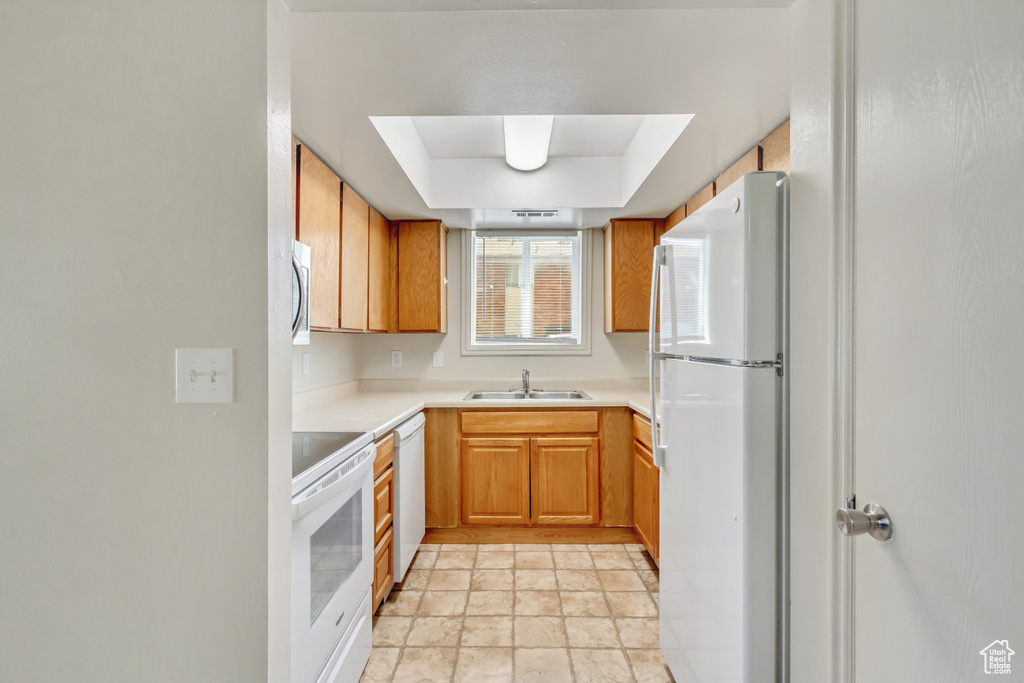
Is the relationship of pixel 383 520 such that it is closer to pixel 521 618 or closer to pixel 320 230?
pixel 521 618

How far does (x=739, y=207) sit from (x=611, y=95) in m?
0.67

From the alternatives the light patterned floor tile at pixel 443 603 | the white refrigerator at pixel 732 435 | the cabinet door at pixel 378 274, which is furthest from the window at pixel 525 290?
the white refrigerator at pixel 732 435

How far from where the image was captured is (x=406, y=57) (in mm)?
1278

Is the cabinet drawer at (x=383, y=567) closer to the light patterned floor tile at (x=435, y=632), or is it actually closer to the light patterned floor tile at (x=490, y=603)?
the light patterned floor tile at (x=435, y=632)

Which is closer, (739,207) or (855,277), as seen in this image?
(855,277)

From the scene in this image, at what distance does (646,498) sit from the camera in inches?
96.8

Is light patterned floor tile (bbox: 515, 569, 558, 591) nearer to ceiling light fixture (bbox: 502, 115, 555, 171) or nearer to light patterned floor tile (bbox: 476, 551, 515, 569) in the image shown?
light patterned floor tile (bbox: 476, 551, 515, 569)

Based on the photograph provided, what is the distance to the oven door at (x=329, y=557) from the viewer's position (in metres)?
1.15

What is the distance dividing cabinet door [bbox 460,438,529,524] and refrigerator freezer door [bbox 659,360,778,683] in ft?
4.19

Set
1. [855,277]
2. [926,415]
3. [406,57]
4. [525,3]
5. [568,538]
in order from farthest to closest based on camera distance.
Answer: [568,538] → [406,57] → [525,3] → [855,277] → [926,415]

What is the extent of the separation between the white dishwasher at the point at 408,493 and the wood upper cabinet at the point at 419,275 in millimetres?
744

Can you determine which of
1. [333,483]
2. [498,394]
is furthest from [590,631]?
[498,394]
